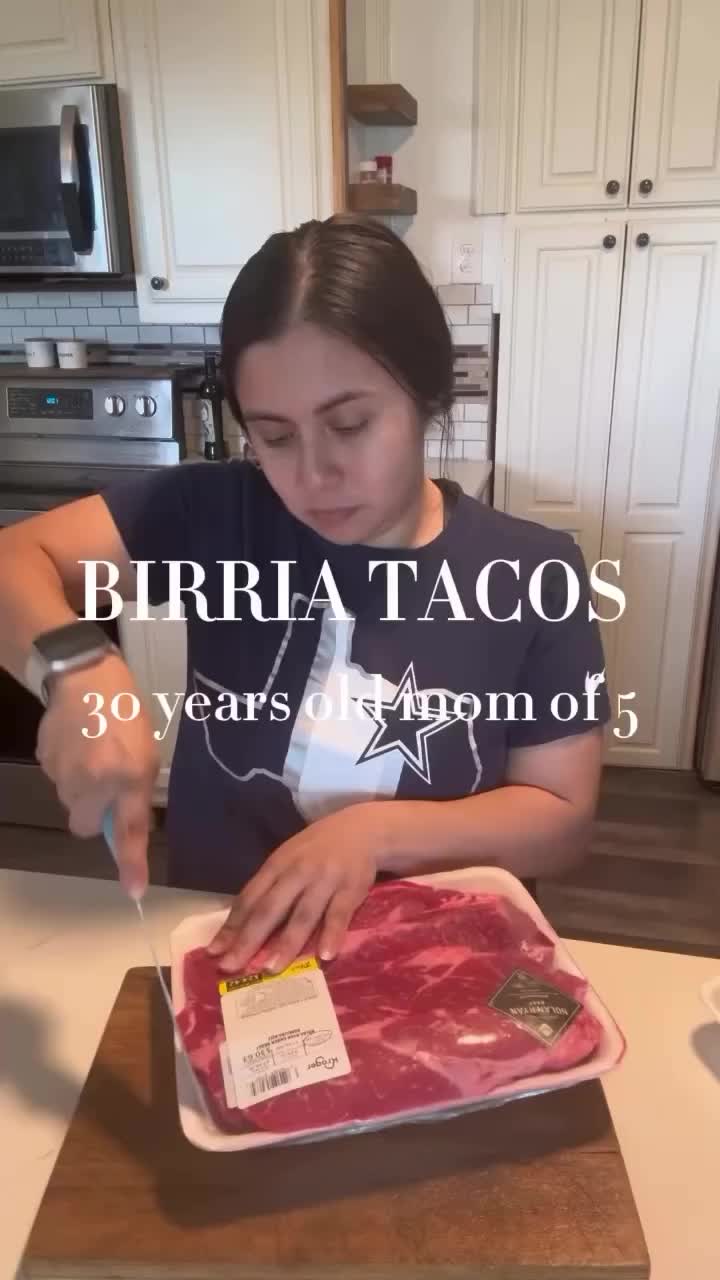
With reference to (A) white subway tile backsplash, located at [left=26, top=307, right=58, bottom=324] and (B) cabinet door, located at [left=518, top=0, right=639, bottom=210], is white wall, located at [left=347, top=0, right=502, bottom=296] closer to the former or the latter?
(B) cabinet door, located at [left=518, top=0, right=639, bottom=210]

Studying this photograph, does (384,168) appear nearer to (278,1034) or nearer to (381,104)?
(381,104)

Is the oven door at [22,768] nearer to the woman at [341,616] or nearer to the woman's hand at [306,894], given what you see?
the woman at [341,616]

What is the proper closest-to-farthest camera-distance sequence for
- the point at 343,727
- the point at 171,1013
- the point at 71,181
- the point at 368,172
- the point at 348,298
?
the point at 171,1013 → the point at 348,298 → the point at 343,727 → the point at 71,181 → the point at 368,172

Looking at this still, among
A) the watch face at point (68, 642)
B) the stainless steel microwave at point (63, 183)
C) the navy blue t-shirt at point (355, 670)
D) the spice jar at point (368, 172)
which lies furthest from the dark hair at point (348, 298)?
the spice jar at point (368, 172)

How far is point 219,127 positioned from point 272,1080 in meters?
1.91

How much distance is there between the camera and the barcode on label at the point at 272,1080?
564 millimetres

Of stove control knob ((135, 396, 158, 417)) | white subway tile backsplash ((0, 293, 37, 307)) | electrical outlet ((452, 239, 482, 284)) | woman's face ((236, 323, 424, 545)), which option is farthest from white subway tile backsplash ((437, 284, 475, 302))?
woman's face ((236, 323, 424, 545))

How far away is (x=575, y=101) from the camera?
218cm

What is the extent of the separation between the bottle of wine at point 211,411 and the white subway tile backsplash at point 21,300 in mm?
565

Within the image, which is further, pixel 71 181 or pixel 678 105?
pixel 678 105

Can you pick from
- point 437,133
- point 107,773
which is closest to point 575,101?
point 437,133

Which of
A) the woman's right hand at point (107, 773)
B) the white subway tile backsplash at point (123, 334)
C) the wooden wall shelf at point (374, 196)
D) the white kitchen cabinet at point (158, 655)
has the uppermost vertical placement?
the wooden wall shelf at point (374, 196)

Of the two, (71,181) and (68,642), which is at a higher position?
(71,181)

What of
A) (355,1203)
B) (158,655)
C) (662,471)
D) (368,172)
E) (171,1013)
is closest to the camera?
(355,1203)
